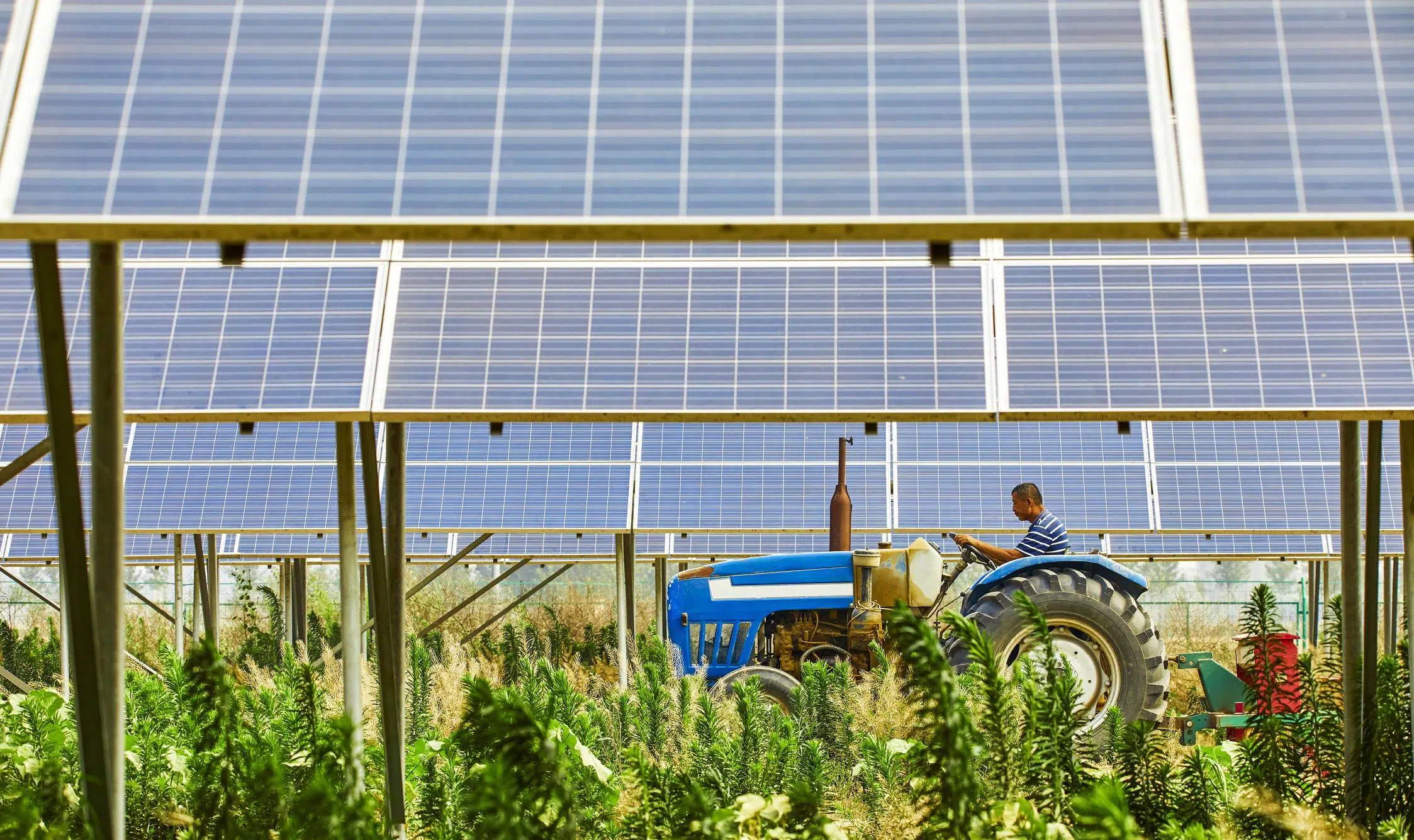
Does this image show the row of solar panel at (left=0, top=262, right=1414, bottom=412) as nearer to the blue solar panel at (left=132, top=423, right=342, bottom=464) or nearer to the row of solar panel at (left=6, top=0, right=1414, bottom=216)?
the row of solar panel at (left=6, top=0, right=1414, bottom=216)

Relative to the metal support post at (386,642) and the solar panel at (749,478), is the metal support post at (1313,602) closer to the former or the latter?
the solar panel at (749,478)

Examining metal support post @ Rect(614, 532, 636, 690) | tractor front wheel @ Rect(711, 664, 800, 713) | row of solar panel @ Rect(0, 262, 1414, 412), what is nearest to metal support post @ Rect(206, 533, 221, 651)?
metal support post @ Rect(614, 532, 636, 690)

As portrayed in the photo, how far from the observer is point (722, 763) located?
7.81 metres

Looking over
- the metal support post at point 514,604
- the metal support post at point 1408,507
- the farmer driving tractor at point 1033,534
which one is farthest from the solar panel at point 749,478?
the metal support post at point 1408,507

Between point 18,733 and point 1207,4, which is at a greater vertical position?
point 1207,4

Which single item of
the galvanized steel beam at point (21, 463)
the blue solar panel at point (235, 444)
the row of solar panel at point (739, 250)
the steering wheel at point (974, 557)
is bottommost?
the steering wheel at point (974, 557)

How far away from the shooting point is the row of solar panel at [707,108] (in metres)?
3.98

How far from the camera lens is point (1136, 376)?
7680 mm

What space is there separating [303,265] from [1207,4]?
5.69 meters

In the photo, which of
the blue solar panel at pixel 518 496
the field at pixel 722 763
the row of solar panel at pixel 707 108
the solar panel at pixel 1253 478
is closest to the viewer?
the row of solar panel at pixel 707 108

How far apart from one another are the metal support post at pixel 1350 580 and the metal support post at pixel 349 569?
5170 millimetres

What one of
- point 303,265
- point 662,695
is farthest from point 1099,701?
point 303,265

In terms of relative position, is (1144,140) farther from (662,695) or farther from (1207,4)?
(662,695)

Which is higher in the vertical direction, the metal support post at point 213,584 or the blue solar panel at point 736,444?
the blue solar panel at point 736,444
